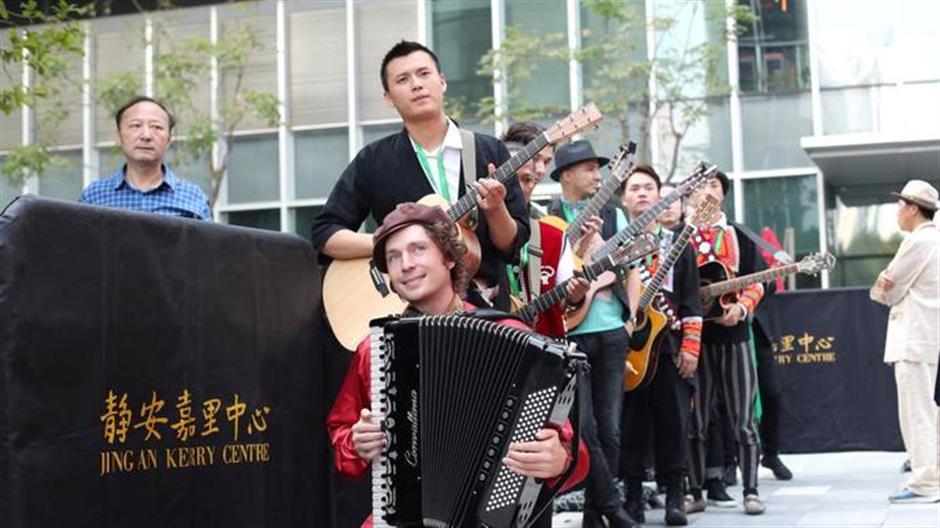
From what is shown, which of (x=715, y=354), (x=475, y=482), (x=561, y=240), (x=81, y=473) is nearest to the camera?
(x=475, y=482)

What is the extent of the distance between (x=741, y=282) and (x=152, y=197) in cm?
481

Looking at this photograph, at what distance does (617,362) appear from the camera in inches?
352

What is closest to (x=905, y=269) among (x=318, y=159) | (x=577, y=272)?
(x=577, y=272)

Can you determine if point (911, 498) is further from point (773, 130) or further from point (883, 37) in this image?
point (773, 130)

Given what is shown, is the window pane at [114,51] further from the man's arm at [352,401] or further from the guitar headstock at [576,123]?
the man's arm at [352,401]

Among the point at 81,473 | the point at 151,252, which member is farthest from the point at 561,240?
the point at 81,473

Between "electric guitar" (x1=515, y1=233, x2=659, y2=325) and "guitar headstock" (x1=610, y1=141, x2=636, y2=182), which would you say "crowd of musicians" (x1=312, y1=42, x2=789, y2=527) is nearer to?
"guitar headstock" (x1=610, y1=141, x2=636, y2=182)

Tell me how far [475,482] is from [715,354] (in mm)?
6825

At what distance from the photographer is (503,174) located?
6285 mm

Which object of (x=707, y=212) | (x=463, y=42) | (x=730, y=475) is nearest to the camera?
(x=707, y=212)

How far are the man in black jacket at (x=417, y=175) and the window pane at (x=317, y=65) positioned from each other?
27917mm

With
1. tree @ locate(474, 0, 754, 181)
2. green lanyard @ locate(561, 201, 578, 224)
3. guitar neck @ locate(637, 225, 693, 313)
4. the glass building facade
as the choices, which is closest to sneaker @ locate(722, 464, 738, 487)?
guitar neck @ locate(637, 225, 693, 313)

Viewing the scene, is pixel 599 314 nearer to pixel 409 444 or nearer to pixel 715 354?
pixel 715 354

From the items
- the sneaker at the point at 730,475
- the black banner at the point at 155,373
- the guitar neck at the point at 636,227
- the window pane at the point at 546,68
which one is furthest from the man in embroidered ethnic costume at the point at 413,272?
the window pane at the point at 546,68
